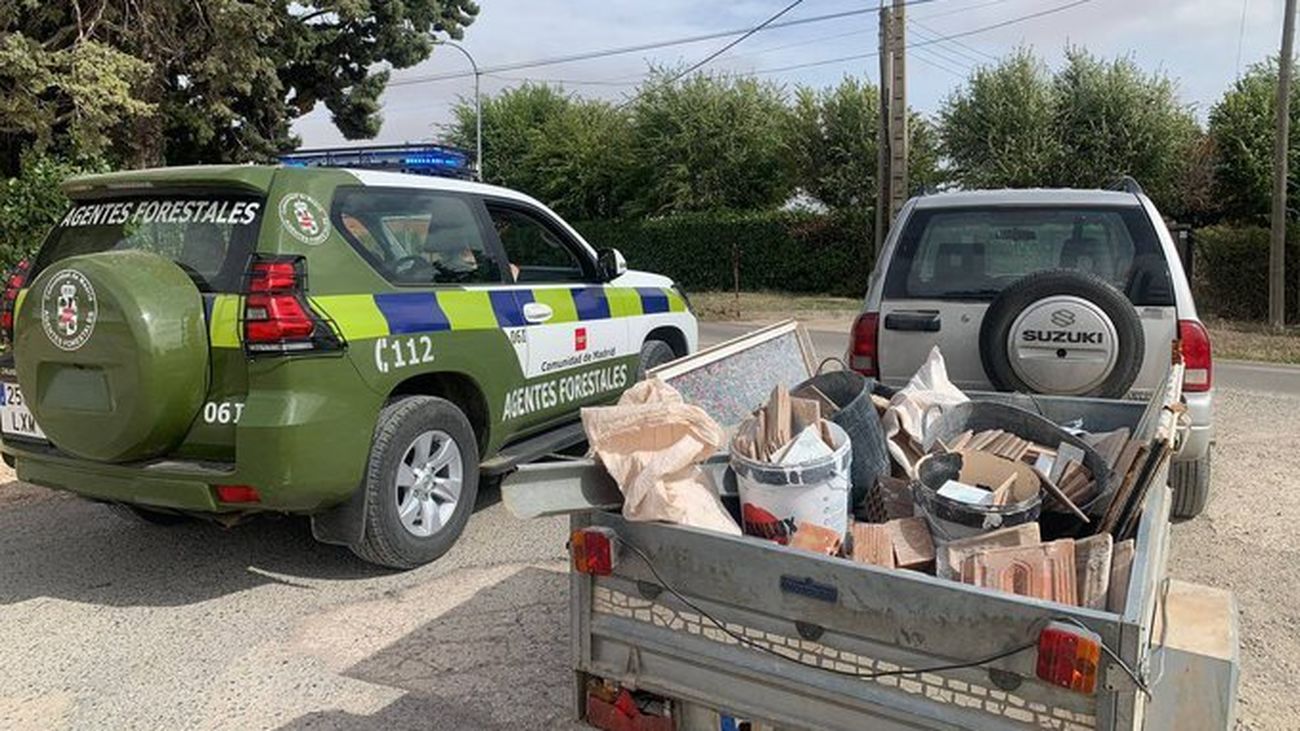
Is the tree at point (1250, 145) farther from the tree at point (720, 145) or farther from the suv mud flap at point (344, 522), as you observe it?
the suv mud flap at point (344, 522)

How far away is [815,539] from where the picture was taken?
2.38 meters

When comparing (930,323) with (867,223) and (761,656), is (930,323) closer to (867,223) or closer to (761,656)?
(761,656)

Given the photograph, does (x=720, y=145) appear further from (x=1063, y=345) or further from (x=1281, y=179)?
(x=1063, y=345)

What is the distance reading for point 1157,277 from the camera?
4609 mm

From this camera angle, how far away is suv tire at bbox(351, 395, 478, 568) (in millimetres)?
4305

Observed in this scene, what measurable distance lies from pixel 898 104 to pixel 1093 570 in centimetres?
1586

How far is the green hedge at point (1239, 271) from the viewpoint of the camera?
1734cm

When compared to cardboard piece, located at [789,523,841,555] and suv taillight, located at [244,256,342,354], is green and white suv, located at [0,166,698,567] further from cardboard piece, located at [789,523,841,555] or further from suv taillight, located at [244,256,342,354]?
cardboard piece, located at [789,523,841,555]

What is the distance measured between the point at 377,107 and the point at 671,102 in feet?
34.5

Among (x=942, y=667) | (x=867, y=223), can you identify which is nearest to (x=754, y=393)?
(x=942, y=667)

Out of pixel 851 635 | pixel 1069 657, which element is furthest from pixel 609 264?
pixel 1069 657

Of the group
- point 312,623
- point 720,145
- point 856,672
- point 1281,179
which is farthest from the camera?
point 720,145

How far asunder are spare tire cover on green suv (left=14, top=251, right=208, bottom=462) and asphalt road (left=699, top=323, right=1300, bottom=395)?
5585mm

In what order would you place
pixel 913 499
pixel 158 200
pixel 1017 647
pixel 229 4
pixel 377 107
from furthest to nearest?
1. pixel 377 107
2. pixel 229 4
3. pixel 158 200
4. pixel 913 499
5. pixel 1017 647
